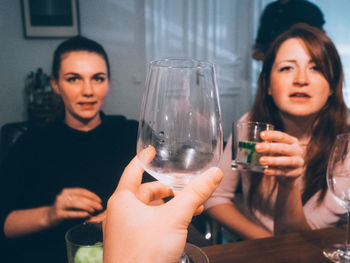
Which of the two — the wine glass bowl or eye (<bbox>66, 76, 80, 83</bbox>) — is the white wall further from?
the wine glass bowl

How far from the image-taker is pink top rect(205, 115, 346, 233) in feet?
3.55

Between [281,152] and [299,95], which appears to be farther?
[299,95]

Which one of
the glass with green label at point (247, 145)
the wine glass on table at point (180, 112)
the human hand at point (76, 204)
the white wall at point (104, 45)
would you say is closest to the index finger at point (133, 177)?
the wine glass on table at point (180, 112)

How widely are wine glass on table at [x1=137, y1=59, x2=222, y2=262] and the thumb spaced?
5cm

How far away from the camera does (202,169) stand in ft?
1.65

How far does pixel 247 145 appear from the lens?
3.19 feet

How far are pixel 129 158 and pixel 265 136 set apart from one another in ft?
2.61

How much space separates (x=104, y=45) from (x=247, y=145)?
2538mm

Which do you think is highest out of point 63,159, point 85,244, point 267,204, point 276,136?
point 276,136

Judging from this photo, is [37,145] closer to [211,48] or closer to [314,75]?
[314,75]

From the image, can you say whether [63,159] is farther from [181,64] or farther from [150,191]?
[181,64]

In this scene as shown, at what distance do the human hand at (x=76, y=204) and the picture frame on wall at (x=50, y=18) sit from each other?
2.37 metres

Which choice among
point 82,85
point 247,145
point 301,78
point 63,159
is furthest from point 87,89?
point 301,78

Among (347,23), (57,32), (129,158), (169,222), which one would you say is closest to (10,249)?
(129,158)
